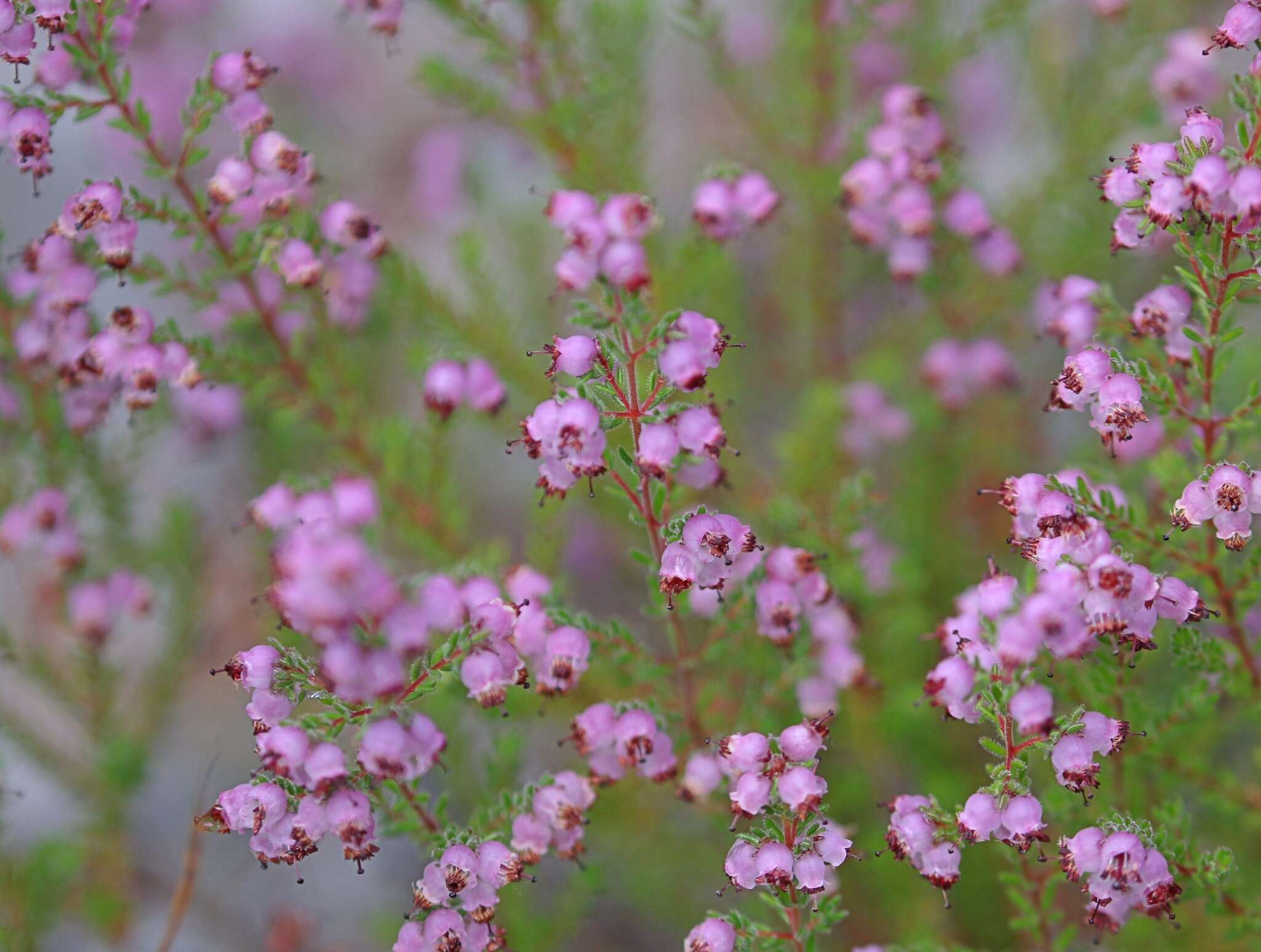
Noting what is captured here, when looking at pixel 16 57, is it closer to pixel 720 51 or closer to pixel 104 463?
pixel 104 463

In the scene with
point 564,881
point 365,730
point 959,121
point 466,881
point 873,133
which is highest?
point 959,121

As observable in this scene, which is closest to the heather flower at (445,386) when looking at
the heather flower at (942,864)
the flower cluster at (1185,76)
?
the heather flower at (942,864)

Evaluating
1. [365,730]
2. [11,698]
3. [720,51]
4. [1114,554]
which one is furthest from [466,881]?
[11,698]

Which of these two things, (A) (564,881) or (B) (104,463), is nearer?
(B) (104,463)

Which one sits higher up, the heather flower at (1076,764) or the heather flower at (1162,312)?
the heather flower at (1162,312)

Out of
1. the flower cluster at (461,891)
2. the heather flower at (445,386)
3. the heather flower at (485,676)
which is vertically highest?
the heather flower at (445,386)

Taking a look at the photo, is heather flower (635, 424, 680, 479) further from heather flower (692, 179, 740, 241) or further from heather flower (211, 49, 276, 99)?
heather flower (211, 49, 276, 99)

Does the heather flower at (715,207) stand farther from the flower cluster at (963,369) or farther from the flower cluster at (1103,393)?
the flower cluster at (963,369)

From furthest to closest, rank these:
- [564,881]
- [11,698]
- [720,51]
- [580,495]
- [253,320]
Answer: [11,698] → [564,881] → [720,51] → [580,495] → [253,320]

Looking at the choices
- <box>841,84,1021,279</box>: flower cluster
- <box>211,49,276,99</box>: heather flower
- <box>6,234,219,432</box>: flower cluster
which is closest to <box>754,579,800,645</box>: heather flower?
Answer: <box>841,84,1021,279</box>: flower cluster
